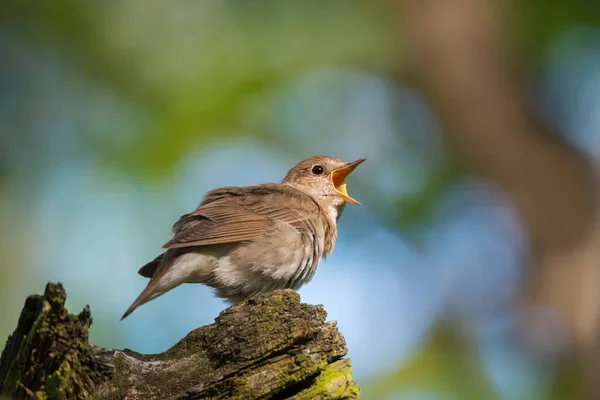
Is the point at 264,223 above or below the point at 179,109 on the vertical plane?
below

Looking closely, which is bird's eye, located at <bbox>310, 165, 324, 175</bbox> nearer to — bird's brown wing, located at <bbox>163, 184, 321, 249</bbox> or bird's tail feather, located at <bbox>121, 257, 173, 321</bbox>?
bird's brown wing, located at <bbox>163, 184, 321, 249</bbox>

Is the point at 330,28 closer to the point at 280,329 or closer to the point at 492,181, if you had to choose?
the point at 492,181

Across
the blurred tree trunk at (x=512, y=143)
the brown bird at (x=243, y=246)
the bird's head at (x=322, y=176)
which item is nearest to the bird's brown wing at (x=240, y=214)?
the brown bird at (x=243, y=246)

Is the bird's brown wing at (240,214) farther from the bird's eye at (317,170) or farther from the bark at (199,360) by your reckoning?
the bark at (199,360)

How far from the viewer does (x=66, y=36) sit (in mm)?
8867

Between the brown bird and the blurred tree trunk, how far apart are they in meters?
3.98

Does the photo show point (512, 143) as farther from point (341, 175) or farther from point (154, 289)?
point (154, 289)

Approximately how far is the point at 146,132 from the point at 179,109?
21.9 inches

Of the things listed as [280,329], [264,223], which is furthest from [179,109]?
[280,329]

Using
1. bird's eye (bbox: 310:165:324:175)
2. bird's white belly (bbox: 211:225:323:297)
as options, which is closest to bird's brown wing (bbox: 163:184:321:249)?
bird's white belly (bbox: 211:225:323:297)

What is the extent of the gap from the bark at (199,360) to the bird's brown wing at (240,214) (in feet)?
5.83

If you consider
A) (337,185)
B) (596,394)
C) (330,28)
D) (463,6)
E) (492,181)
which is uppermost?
(463,6)

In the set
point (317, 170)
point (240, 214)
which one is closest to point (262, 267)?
point (240, 214)

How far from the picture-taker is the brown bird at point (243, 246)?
563 centimetres
